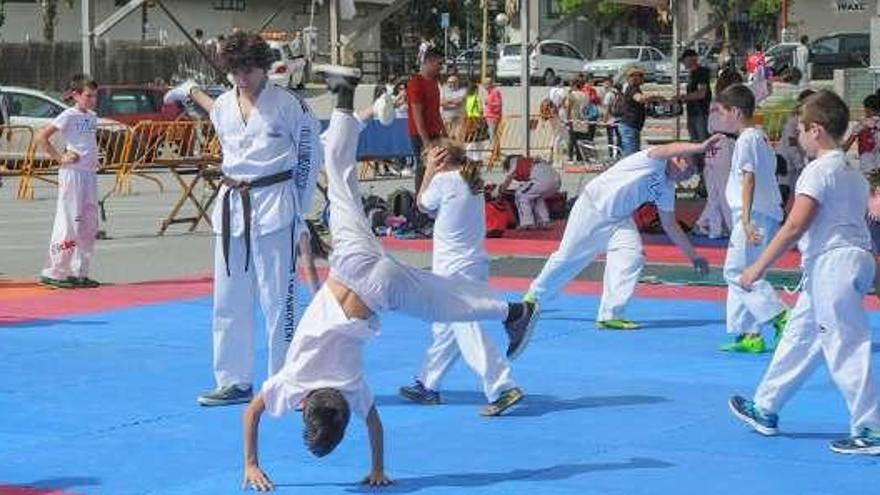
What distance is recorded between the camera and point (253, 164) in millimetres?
9273

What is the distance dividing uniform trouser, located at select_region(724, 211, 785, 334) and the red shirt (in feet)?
21.1

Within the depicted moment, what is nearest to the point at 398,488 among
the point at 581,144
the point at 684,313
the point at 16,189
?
the point at 684,313

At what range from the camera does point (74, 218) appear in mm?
14922

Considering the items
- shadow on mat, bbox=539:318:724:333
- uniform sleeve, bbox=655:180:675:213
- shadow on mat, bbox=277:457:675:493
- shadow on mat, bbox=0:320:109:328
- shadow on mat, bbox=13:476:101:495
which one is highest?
uniform sleeve, bbox=655:180:675:213

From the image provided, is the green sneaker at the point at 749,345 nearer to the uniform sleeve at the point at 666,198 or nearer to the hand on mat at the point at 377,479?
the uniform sleeve at the point at 666,198

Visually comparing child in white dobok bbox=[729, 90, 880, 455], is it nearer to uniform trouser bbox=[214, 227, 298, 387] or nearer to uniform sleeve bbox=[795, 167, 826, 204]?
uniform sleeve bbox=[795, 167, 826, 204]

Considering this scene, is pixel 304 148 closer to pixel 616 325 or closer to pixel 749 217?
pixel 749 217

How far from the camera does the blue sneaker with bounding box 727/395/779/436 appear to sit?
8.48 m

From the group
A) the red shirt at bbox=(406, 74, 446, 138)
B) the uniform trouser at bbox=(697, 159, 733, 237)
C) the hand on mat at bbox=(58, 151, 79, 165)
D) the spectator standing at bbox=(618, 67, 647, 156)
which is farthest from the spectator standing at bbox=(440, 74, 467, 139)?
the hand on mat at bbox=(58, 151, 79, 165)

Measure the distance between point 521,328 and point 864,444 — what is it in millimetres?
1757

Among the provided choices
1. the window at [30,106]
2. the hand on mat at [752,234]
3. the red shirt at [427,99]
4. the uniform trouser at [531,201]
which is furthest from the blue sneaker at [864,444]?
the window at [30,106]

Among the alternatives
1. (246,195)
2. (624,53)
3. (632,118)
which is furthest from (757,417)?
(624,53)

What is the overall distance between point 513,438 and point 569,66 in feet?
159

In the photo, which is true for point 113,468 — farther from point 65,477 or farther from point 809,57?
point 809,57
